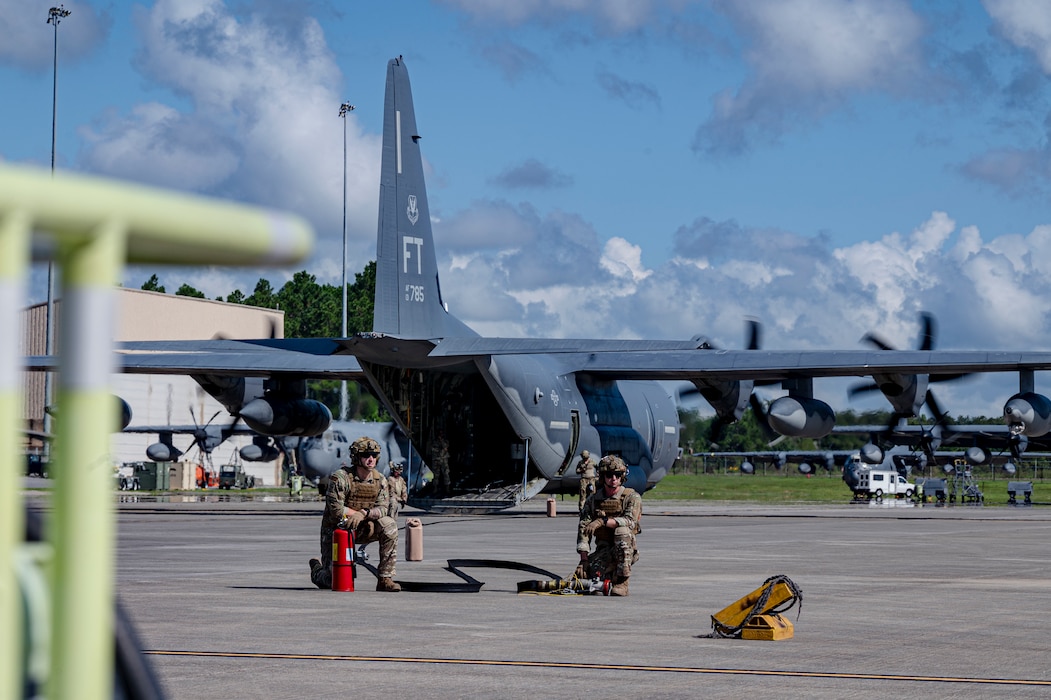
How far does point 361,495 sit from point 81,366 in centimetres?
1613

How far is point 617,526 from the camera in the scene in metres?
16.7

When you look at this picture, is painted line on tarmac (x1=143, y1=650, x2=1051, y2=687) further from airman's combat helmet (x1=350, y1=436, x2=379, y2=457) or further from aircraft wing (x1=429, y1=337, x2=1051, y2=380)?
aircraft wing (x1=429, y1=337, x2=1051, y2=380)

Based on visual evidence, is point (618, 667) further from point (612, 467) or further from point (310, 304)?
point (310, 304)

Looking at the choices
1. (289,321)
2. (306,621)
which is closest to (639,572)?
(306,621)

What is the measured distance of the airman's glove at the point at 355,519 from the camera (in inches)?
696

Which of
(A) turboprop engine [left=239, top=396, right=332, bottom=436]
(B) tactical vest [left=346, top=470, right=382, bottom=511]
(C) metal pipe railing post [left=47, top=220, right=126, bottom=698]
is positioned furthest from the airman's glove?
(A) turboprop engine [left=239, top=396, right=332, bottom=436]

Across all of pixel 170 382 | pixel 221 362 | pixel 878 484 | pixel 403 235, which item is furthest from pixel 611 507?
pixel 170 382

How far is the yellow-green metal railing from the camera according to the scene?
1.84 m

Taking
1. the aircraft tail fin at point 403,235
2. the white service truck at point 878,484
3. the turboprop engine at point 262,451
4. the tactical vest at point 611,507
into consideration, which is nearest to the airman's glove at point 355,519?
the tactical vest at point 611,507

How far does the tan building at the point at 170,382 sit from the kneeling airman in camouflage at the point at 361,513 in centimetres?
7607

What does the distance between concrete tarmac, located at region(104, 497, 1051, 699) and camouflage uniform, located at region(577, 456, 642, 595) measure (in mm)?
369

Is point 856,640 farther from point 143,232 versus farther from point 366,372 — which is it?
point 366,372

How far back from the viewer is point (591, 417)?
135ft

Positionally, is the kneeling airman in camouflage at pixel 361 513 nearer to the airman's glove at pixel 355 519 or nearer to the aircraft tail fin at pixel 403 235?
the airman's glove at pixel 355 519
